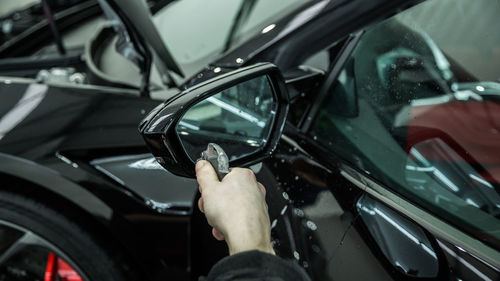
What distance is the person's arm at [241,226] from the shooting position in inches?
26.0

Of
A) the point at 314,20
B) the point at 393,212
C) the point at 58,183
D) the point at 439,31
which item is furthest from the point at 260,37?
the point at 58,183

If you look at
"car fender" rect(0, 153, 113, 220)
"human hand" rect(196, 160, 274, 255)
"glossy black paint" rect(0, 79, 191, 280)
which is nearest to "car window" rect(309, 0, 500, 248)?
"human hand" rect(196, 160, 274, 255)

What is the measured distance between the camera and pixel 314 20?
3.64ft

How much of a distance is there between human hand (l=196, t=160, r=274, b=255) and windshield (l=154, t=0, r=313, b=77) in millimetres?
911

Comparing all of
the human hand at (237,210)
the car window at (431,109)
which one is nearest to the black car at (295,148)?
the car window at (431,109)

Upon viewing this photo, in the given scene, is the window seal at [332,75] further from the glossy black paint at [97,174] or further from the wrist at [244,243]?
the wrist at [244,243]

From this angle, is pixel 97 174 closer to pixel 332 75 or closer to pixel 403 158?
pixel 332 75

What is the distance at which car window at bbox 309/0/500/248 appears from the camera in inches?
35.9

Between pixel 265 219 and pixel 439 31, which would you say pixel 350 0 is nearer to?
pixel 439 31

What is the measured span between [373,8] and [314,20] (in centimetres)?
14

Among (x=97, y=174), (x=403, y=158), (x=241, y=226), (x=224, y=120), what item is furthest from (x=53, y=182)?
(x=403, y=158)

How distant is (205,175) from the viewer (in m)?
0.78

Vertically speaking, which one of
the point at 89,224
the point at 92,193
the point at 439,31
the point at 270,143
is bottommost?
the point at 89,224

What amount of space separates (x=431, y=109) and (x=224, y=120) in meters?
0.51
